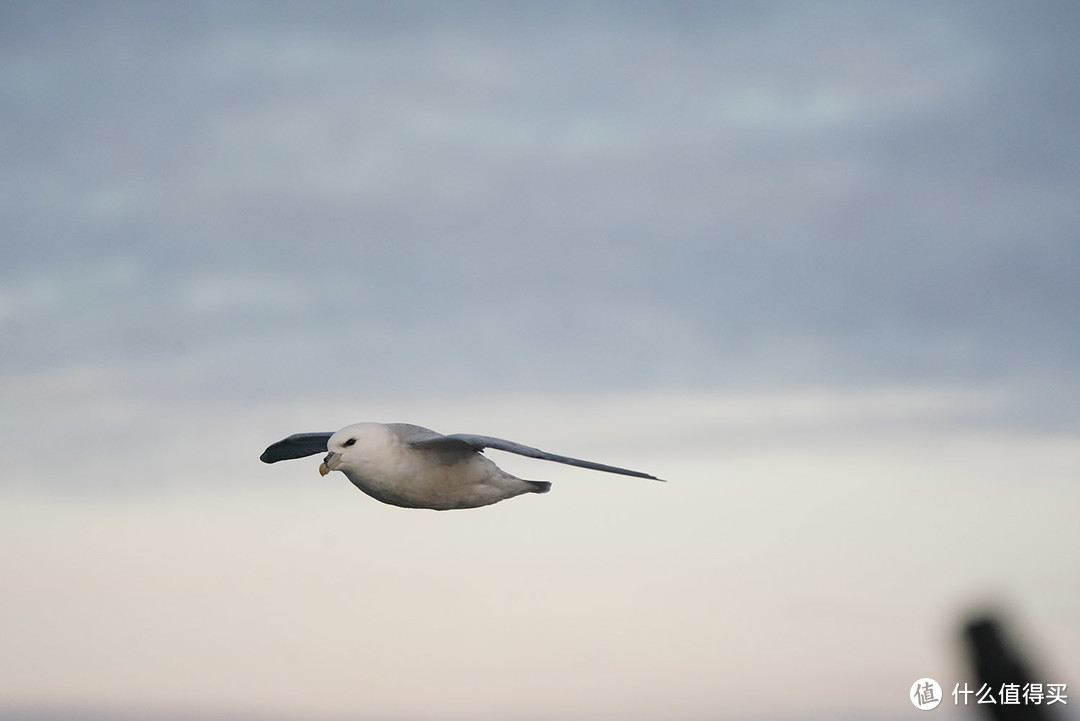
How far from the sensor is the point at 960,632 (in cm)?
323

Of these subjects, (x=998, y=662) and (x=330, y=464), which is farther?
(x=330, y=464)

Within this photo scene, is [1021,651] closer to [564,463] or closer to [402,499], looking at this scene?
[564,463]

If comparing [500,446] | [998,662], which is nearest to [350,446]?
[500,446]

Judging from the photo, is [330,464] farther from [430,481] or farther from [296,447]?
[296,447]

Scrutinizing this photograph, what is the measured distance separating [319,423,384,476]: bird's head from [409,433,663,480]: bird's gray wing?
661 mm

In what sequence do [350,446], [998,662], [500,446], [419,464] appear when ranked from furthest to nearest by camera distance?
[419,464] < [350,446] < [500,446] < [998,662]

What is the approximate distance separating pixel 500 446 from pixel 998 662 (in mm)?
14334

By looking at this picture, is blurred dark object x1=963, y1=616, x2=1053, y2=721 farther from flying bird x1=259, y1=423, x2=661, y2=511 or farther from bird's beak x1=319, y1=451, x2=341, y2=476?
bird's beak x1=319, y1=451, x2=341, y2=476

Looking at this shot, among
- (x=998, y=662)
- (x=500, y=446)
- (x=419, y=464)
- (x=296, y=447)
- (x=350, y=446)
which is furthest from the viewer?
(x=296, y=447)

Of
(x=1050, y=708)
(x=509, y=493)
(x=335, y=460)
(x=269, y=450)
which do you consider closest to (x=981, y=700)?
(x=1050, y=708)

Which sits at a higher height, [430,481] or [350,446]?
[350,446]

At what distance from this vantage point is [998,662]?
10.4 ft

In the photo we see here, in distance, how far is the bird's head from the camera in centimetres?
1800

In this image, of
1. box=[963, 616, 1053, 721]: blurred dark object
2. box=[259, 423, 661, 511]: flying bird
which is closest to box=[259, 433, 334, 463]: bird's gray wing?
box=[259, 423, 661, 511]: flying bird
